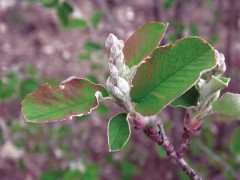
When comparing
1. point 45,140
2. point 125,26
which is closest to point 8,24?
point 125,26

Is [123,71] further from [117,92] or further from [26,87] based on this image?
[26,87]

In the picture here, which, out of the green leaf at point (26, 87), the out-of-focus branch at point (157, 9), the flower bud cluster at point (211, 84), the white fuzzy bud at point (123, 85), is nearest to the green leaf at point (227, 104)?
the flower bud cluster at point (211, 84)

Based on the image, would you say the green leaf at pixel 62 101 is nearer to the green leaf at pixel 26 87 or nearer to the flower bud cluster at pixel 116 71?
the flower bud cluster at pixel 116 71

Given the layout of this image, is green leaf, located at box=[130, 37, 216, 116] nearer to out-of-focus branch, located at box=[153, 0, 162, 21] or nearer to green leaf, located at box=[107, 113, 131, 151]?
green leaf, located at box=[107, 113, 131, 151]

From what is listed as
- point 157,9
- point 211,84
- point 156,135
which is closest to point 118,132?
point 156,135

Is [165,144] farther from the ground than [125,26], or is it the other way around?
[165,144]

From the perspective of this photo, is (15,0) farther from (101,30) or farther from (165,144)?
(165,144)
